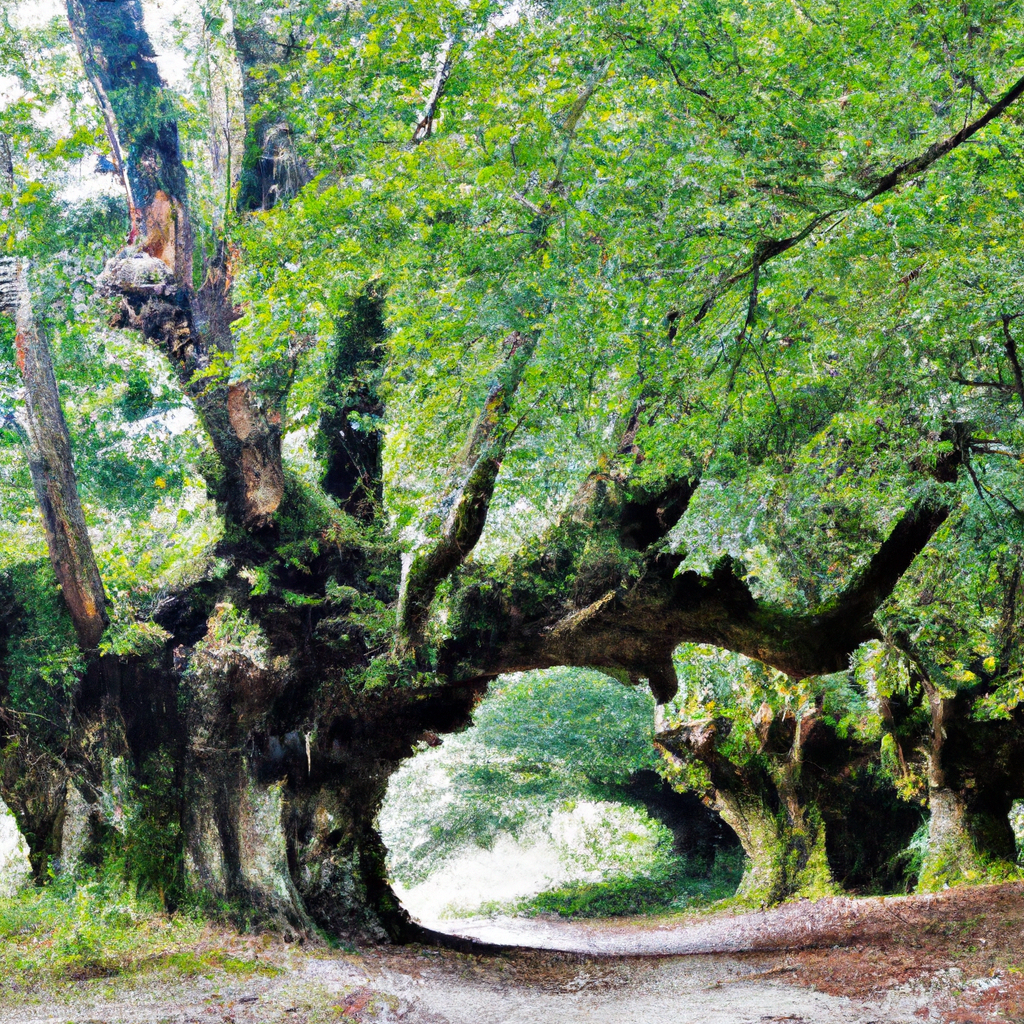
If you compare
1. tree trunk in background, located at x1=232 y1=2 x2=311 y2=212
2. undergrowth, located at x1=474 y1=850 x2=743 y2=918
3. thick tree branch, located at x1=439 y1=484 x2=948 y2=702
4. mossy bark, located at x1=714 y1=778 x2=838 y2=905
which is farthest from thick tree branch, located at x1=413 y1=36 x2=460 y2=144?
undergrowth, located at x1=474 y1=850 x2=743 y2=918

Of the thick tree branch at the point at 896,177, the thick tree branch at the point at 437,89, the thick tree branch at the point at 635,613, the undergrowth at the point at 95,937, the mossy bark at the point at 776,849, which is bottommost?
the mossy bark at the point at 776,849

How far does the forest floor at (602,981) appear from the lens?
602cm

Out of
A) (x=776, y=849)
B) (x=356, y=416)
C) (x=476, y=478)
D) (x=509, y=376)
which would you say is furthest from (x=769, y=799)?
(x=509, y=376)

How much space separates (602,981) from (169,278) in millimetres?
8207

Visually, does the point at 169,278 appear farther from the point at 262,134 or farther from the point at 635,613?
the point at 635,613

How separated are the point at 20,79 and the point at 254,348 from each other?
4.09 meters

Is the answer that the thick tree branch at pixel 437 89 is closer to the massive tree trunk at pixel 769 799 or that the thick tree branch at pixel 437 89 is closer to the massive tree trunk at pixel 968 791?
the massive tree trunk at pixel 968 791

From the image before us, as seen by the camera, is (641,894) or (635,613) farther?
(641,894)

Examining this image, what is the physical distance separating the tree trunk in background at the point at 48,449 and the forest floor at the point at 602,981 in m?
3.38

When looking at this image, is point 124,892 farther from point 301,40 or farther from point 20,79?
point 301,40

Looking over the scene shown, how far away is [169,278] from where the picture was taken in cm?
882

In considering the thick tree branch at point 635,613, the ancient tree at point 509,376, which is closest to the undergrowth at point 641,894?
the ancient tree at point 509,376

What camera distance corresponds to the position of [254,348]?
734 cm

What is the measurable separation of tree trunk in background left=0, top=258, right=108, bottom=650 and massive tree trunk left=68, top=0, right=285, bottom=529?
112cm
